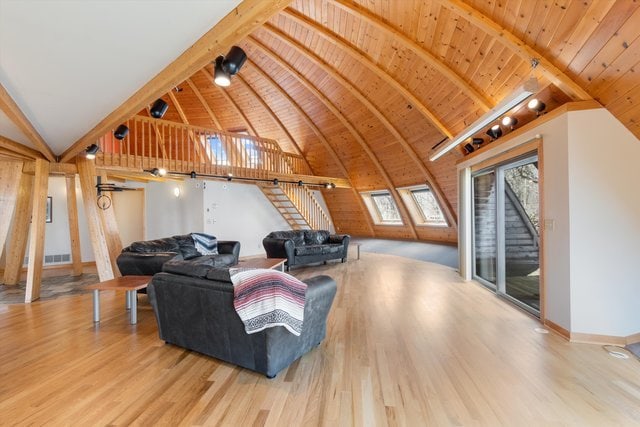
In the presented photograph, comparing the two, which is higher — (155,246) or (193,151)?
(193,151)

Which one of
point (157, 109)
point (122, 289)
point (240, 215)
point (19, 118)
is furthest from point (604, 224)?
point (240, 215)

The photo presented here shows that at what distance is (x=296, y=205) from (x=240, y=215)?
1685 millimetres

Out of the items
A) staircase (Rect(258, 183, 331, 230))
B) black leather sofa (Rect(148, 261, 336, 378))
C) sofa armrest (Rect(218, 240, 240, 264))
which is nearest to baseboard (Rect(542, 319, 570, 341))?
black leather sofa (Rect(148, 261, 336, 378))

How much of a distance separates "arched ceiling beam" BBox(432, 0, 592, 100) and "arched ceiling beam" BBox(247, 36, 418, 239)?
170 inches

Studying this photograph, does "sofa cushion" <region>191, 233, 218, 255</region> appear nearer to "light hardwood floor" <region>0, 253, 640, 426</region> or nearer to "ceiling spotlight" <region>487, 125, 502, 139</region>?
"light hardwood floor" <region>0, 253, 640, 426</region>

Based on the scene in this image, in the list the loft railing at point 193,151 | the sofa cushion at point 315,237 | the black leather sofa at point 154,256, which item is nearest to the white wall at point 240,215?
the loft railing at point 193,151

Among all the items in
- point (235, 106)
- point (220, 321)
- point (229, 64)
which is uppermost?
point (235, 106)

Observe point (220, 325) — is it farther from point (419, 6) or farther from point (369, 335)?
point (419, 6)

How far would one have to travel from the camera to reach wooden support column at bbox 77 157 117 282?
5.21 metres

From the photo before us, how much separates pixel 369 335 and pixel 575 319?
2.09 metres

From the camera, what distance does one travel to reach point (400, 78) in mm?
5398

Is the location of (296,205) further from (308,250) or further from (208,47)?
(208,47)

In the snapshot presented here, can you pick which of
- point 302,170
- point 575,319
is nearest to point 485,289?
point 575,319

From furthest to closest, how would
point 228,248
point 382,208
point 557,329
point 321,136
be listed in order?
point 382,208 → point 321,136 → point 228,248 → point 557,329
